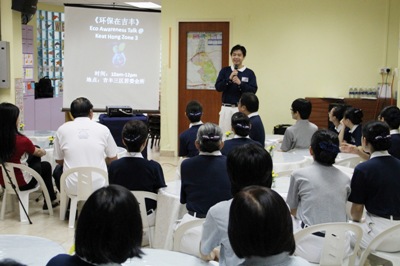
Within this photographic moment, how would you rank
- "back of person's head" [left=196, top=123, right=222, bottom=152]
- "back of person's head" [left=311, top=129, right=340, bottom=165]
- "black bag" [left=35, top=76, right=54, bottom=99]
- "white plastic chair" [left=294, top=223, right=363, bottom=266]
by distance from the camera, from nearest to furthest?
"white plastic chair" [left=294, top=223, right=363, bottom=266] < "back of person's head" [left=311, top=129, right=340, bottom=165] < "back of person's head" [left=196, top=123, right=222, bottom=152] < "black bag" [left=35, top=76, right=54, bottom=99]

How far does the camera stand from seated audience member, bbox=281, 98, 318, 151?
5.54 meters

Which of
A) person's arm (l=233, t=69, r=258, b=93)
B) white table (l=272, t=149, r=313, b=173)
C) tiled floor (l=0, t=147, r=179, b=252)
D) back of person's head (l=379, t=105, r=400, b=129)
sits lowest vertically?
tiled floor (l=0, t=147, r=179, b=252)

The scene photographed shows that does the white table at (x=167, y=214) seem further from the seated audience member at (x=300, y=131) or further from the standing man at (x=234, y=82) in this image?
the standing man at (x=234, y=82)

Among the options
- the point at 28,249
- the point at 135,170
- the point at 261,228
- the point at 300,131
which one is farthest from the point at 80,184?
the point at 261,228

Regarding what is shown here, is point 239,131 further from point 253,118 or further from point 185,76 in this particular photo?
point 185,76

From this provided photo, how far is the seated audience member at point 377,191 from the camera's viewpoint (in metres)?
3.29

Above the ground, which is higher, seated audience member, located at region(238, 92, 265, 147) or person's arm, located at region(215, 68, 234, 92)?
person's arm, located at region(215, 68, 234, 92)

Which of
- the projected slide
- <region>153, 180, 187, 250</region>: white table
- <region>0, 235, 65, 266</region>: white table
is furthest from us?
the projected slide

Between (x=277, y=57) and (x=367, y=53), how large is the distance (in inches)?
55.8

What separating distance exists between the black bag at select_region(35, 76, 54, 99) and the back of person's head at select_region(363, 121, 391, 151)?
29.1 feet

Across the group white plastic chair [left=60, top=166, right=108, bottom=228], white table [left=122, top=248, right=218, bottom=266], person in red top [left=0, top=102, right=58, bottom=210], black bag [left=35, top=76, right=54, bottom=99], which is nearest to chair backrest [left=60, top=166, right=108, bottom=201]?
white plastic chair [left=60, top=166, right=108, bottom=228]

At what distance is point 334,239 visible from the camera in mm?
2896

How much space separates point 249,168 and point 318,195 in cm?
83

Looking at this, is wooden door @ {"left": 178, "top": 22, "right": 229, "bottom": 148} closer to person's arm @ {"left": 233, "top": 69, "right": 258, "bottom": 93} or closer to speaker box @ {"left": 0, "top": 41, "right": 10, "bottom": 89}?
person's arm @ {"left": 233, "top": 69, "right": 258, "bottom": 93}
